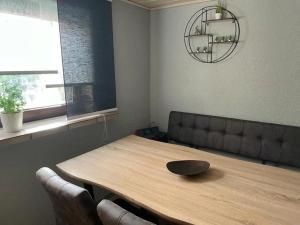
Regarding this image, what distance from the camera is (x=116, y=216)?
0.91 metres

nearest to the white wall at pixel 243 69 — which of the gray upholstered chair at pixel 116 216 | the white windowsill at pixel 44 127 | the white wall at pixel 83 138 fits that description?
the white wall at pixel 83 138

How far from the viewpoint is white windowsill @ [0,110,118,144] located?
1519mm

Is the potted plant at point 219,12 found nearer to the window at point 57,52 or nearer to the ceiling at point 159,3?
the ceiling at point 159,3

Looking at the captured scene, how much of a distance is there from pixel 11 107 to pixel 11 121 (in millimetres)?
97

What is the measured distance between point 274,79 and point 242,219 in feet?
5.06

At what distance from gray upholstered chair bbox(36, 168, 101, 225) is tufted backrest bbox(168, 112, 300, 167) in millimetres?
1565

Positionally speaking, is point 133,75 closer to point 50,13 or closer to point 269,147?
point 50,13

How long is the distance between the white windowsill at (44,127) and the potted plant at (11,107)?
6 centimetres

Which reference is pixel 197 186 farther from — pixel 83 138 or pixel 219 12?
pixel 219 12

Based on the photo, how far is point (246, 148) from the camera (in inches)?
86.0

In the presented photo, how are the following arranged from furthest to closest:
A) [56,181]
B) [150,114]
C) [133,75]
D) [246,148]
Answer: [150,114], [133,75], [246,148], [56,181]

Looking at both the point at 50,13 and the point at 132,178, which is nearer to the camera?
the point at 132,178

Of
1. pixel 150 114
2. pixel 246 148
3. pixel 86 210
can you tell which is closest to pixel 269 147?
pixel 246 148

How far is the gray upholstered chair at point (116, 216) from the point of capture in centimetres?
87
